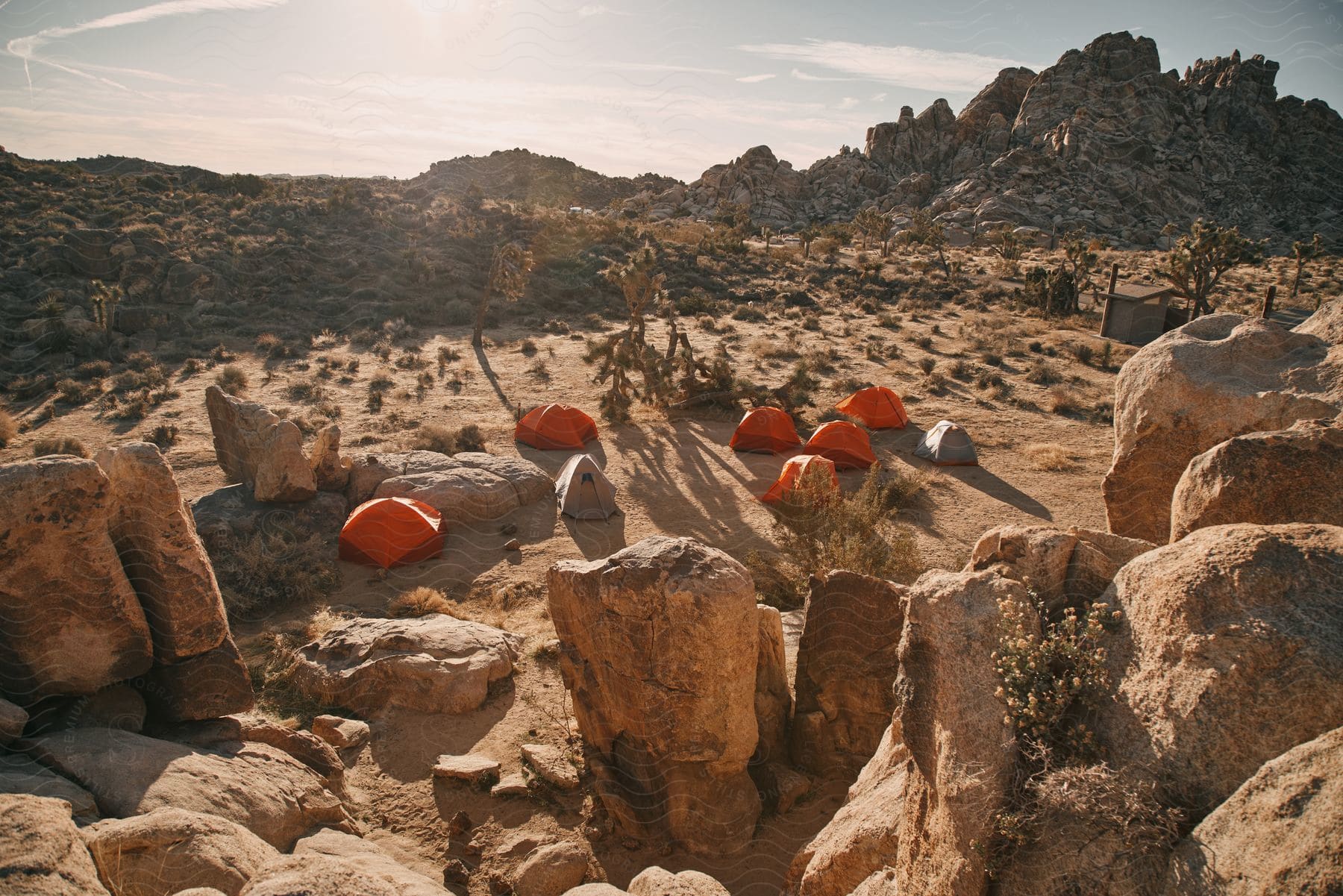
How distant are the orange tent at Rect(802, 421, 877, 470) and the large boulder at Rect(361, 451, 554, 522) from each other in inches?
235

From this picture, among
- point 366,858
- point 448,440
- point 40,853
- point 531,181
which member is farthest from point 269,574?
point 531,181

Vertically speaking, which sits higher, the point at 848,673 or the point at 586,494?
the point at 848,673

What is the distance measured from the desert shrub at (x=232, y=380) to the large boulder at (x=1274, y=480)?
2369 centimetres

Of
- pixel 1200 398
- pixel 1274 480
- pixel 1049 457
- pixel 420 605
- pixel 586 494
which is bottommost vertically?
pixel 420 605

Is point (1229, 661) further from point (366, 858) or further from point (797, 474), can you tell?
point (797, 474)

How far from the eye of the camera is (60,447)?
16203mm

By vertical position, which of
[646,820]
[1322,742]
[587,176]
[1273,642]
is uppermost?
[587,176]

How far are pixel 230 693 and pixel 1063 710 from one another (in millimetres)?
6091

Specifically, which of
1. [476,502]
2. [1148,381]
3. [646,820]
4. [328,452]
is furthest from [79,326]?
[1148,381]

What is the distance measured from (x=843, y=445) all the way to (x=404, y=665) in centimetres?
1058

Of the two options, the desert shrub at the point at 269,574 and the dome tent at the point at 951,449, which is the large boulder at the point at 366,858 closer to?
the desert shrub at the point at 269,574

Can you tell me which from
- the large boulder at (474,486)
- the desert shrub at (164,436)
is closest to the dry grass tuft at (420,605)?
the large boulder at (474,486)

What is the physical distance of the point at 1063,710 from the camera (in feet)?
11.1

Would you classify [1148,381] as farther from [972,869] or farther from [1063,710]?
[972,869]
